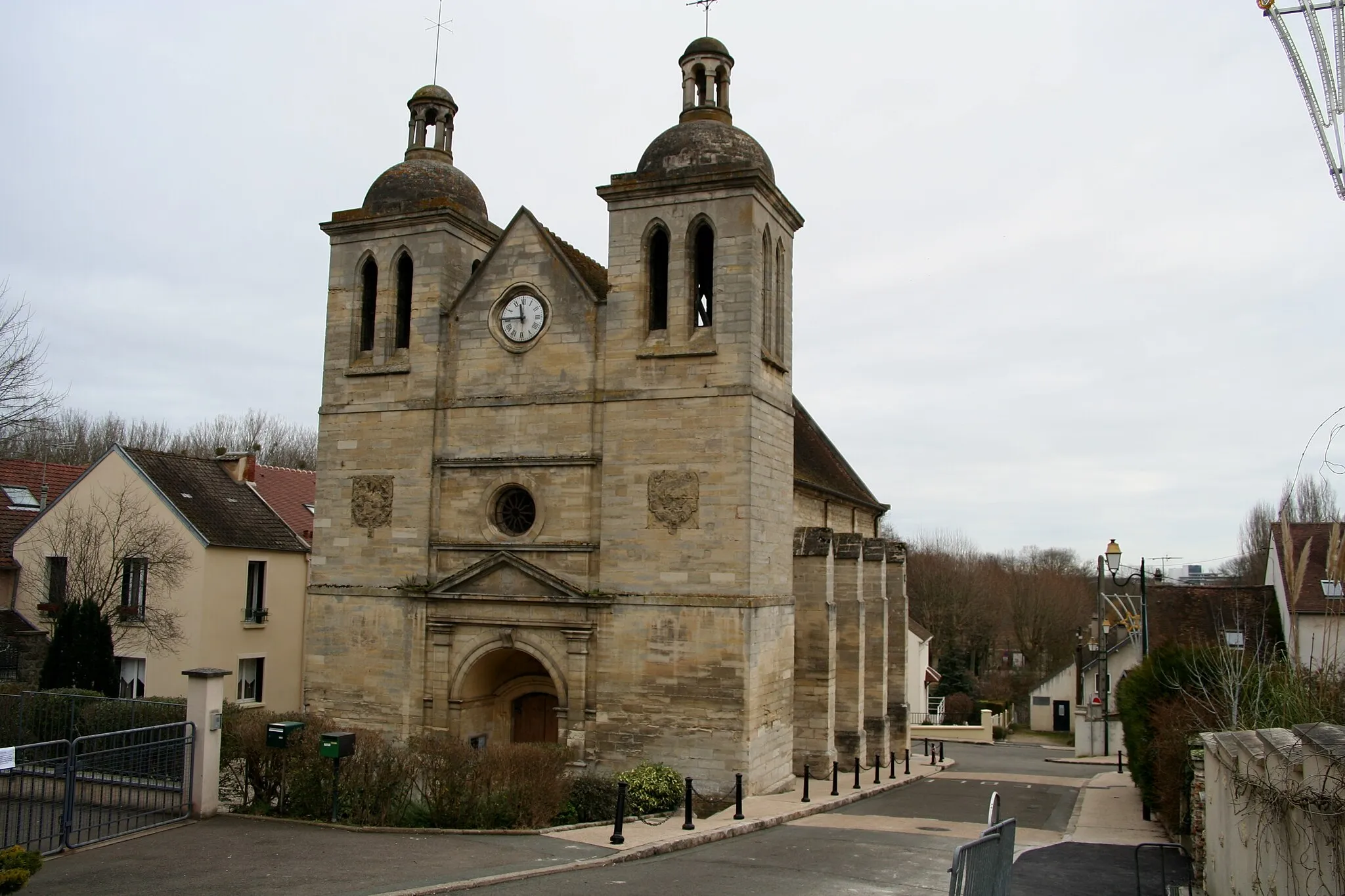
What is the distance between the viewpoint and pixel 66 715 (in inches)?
596

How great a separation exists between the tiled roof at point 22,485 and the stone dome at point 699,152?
736 inches

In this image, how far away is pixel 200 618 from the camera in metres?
24.4

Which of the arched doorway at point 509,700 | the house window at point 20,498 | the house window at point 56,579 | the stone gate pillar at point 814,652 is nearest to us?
the arched doorway at point 509,700

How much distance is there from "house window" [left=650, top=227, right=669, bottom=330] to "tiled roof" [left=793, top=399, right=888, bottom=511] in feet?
18.7

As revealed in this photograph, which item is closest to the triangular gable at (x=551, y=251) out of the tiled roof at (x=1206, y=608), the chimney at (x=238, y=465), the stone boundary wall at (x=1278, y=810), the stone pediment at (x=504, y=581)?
the stone pediment at (x=504, y=581)

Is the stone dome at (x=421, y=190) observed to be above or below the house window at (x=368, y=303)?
above

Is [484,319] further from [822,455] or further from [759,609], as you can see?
[822,455]

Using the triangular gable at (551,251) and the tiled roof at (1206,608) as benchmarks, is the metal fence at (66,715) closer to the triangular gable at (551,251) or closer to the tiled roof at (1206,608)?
the triangular gable at (551,251)

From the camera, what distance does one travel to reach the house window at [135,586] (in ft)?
80.0

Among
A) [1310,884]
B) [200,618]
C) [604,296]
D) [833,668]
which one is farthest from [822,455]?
[1310,884]

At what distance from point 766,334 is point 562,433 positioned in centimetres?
398

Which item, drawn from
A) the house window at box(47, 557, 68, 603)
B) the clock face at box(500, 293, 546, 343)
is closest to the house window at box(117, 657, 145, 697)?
the house window at box(47, 557, 68, 603)

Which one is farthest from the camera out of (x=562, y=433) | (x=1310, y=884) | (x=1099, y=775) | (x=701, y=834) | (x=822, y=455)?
(x=822, y=455)

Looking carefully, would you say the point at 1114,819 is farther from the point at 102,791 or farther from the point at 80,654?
the point at 80,654
